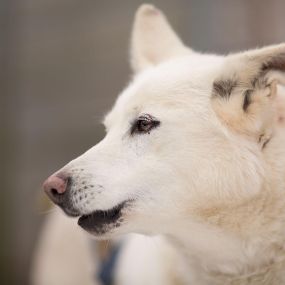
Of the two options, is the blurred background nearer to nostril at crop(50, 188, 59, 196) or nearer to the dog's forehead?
the dog's forehead

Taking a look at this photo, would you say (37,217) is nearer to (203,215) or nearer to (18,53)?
(18,53)

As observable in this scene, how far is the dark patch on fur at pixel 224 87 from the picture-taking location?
2119 mm

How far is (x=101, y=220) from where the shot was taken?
2.10m

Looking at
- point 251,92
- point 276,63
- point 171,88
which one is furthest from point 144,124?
point 276,63

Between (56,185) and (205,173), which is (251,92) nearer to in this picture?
(205,173)

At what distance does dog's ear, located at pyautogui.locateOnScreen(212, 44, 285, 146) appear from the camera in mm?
2037

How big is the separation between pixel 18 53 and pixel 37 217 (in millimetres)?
1824

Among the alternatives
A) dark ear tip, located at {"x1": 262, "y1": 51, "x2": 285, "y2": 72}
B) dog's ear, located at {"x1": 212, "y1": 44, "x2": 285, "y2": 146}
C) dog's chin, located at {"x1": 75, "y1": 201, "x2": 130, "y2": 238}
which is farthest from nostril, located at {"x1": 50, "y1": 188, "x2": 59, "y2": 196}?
dark ear tip, located at {"x1": 262, "y1": 51, "x2": 285, "y2": 72}

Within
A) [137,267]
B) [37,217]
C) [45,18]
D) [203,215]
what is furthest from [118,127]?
[45,18]

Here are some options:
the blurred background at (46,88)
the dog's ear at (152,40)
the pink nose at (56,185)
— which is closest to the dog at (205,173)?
the pink nose at (56,185)

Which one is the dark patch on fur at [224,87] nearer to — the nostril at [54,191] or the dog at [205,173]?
the dog at [205,173]

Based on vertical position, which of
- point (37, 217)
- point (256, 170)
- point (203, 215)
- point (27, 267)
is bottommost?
point (27, 267)

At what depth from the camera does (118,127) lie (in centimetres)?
223

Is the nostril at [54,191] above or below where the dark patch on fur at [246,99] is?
below
